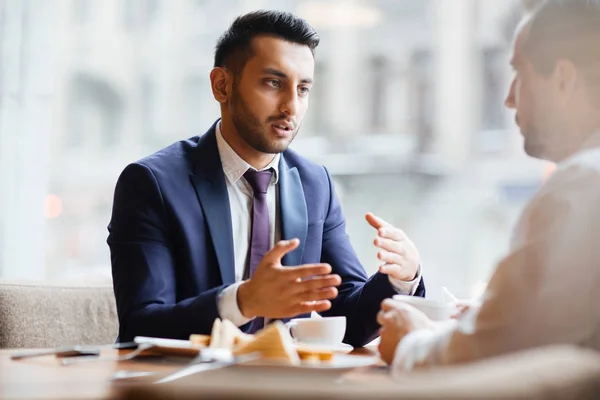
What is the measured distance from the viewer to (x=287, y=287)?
4.45 ft

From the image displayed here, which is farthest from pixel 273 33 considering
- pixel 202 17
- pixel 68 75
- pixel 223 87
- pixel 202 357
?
pixel 68 75

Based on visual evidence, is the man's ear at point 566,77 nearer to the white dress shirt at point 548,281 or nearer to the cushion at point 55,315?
the white dress shirt at point 548,281

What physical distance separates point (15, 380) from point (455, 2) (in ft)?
10.1

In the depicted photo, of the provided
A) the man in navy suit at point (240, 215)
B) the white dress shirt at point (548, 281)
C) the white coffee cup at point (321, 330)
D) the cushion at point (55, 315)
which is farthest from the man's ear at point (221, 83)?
the white dress shirt at point (548, 281)

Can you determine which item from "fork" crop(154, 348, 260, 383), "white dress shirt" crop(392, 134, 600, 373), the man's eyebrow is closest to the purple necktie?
the man's eyebrow

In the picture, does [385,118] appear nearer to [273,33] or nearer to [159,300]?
[273,33]

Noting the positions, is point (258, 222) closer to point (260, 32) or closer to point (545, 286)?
point (260, 32)

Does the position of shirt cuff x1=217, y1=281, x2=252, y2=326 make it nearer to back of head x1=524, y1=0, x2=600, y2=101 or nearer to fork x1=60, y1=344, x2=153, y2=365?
fork x1=60, y1=344, x2=153, y2=365

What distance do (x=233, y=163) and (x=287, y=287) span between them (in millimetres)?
619

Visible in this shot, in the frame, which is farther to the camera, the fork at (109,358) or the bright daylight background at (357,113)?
the bright daylight background at (357,113)

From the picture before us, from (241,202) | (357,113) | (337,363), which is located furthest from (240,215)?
(357,113)

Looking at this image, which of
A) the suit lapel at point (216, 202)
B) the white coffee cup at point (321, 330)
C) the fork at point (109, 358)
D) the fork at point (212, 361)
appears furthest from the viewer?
the suit lapel at point (216, 202)

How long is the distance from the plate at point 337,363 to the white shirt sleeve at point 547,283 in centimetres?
18

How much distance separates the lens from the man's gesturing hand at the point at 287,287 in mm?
1331
